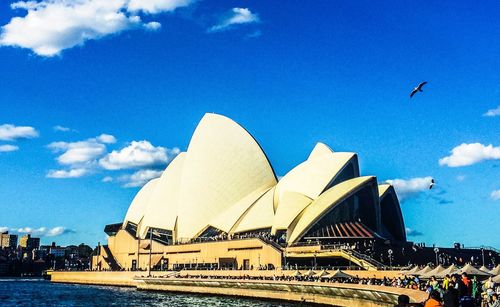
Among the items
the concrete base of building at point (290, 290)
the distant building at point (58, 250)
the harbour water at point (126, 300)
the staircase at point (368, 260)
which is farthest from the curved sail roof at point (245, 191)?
the distant building at point (58, 250)

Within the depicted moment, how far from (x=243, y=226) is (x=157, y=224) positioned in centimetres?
2078

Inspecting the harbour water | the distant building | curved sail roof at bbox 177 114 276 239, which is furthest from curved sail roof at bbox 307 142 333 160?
the distant building

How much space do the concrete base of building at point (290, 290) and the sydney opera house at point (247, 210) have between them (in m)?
8.41

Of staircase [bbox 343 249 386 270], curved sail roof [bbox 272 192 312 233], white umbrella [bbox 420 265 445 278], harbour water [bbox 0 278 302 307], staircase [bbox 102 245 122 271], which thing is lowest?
harbour water [bbox 0 278 302 307]

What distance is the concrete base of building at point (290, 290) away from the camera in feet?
84.3

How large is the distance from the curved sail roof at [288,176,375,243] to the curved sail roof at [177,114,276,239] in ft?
46.7

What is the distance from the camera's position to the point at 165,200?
82000mm

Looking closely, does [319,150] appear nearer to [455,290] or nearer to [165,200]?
[165,200]

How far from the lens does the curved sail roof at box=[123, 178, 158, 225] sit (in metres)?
90.4

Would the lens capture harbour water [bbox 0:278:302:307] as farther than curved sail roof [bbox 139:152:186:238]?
No

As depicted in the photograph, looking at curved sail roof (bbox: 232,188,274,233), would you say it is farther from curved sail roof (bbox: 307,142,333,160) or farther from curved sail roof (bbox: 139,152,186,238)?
curved sail roof (bbox: 139,152,186,238)

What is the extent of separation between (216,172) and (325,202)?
20283 millimetres

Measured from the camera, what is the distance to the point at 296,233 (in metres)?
55.8

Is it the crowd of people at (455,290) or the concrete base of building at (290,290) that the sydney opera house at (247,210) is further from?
the crowd of people at (455,290)
